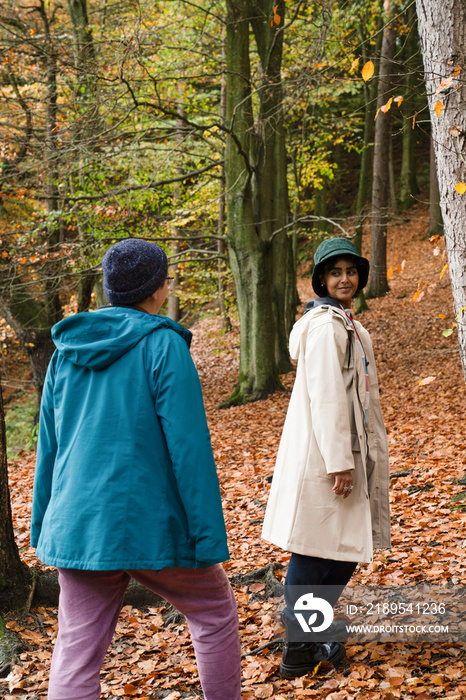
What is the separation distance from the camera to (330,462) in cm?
285

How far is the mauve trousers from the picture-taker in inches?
87.2

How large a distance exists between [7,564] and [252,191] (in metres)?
10.2

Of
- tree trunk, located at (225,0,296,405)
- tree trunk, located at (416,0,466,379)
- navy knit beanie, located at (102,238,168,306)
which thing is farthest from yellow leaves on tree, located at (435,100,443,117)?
tree trunk, located at (225,0,296,405)

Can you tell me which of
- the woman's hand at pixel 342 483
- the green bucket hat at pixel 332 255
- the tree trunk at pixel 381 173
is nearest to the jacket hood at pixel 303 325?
the green bucket hat at pixel 332 255

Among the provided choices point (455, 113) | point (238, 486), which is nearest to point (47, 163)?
point (238, 486)

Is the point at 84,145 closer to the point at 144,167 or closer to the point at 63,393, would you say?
the point at 144,167

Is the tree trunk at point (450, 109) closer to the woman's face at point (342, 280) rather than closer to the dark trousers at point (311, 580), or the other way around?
the woman's face at point (342, 280)

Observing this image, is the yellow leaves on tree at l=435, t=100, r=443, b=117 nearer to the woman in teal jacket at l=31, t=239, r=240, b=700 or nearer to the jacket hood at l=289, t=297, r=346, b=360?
the jacket hood at l=289, t=297, r=346, b=360

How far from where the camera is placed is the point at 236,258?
39.6 ft

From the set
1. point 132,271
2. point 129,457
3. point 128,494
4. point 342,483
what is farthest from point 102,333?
point 342,483

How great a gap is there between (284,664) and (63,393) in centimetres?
196

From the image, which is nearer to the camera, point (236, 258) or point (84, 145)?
point (84, 145)

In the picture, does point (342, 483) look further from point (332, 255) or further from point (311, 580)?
point (332, 255)

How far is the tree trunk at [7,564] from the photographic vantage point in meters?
3.94
